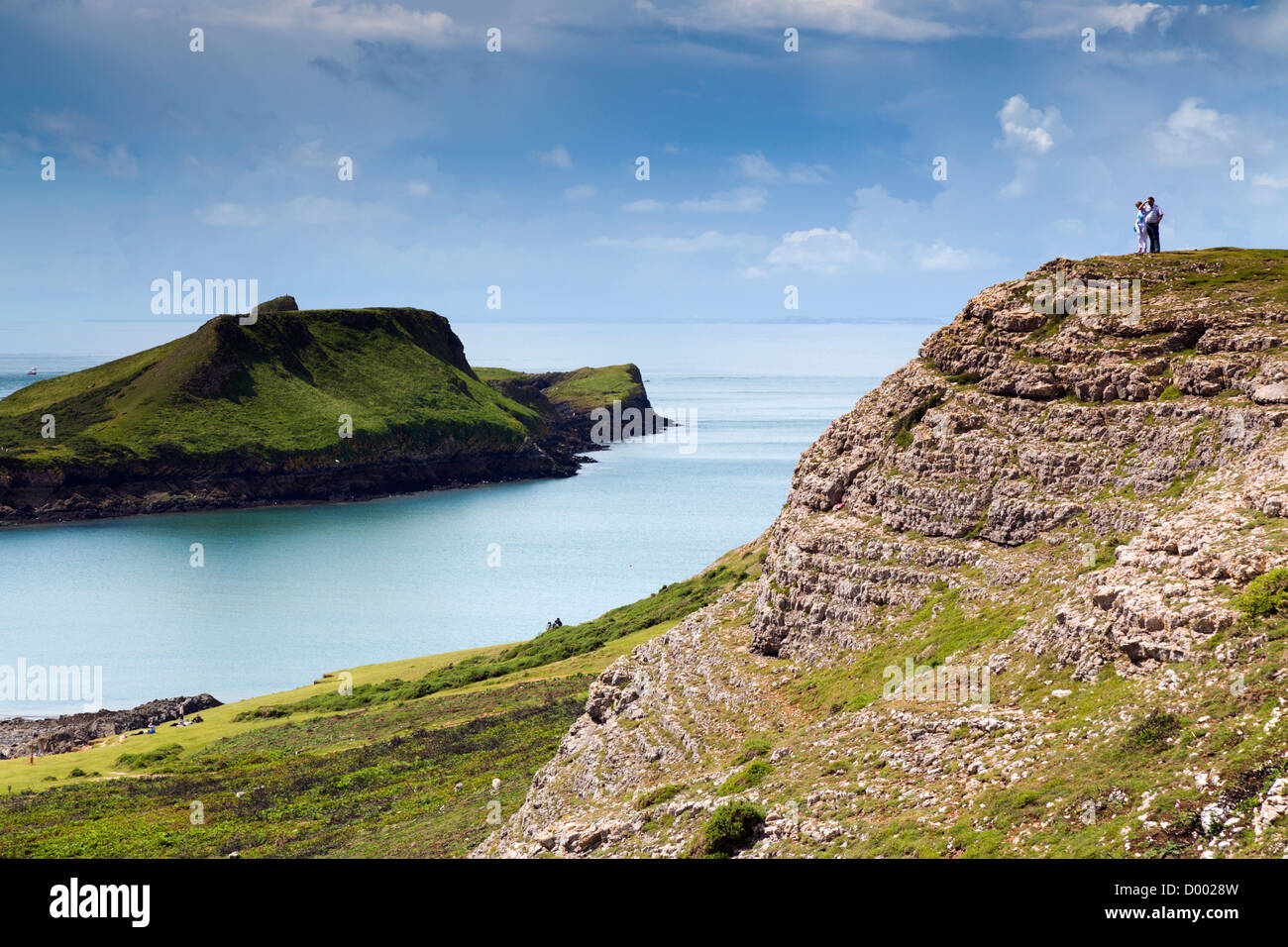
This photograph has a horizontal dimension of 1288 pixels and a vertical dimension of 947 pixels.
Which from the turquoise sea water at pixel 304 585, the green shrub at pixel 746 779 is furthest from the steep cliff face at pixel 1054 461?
the turquoise sea water at pixel 304 585

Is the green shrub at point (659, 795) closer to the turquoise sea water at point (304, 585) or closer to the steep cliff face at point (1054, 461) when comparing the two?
the steep cliff face at point (1054, 461)

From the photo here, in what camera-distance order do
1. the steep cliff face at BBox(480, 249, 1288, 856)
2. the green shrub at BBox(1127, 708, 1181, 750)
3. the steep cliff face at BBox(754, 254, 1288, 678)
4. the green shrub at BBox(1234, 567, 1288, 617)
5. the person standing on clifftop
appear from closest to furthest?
the green shrub at BBox(1127, 708, 1181, 750) < the steep cliff face at BBox(480, 249, 1288, 856) < the green shrub at BBox(1234, 567, 1288, 617) < the steep cliff face at BBox(754, 254, 1288, 678) < the person standing on clifftop

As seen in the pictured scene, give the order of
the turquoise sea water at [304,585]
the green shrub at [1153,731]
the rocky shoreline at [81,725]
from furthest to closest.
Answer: the turquoise sea water at [304,585] → the rocky shoreline at [81,725] → the green shrub at [1153,731]

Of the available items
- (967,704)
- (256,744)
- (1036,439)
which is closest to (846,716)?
(967,704)

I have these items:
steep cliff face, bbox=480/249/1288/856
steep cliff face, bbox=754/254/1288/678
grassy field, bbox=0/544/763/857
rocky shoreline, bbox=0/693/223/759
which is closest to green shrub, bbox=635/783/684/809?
steep cliff face, bbox=480/249/1288/856

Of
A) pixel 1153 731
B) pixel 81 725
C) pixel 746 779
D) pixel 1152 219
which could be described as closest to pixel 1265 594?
pixel 1153 731


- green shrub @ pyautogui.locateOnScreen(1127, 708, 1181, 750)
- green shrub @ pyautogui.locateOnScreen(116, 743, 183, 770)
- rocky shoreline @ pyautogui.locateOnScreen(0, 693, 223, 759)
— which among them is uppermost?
green shrub @ pyautogui.locateOnScreen(1127, 708, 1181, 750)

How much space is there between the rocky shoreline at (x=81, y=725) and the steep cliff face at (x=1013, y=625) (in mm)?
56798

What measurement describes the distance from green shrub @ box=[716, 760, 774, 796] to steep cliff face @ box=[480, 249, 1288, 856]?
95 millimetres

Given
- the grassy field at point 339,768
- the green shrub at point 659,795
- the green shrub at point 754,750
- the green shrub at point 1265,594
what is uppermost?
the green shrub at point 1265,594

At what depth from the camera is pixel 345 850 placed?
144ft

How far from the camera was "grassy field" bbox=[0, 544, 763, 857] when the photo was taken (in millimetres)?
48469

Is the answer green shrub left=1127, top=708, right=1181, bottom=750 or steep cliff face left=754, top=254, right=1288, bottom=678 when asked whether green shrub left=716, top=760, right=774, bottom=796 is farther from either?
green shrub left=1127, top=708, right=1181, bottom=750

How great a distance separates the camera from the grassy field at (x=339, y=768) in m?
48.5
